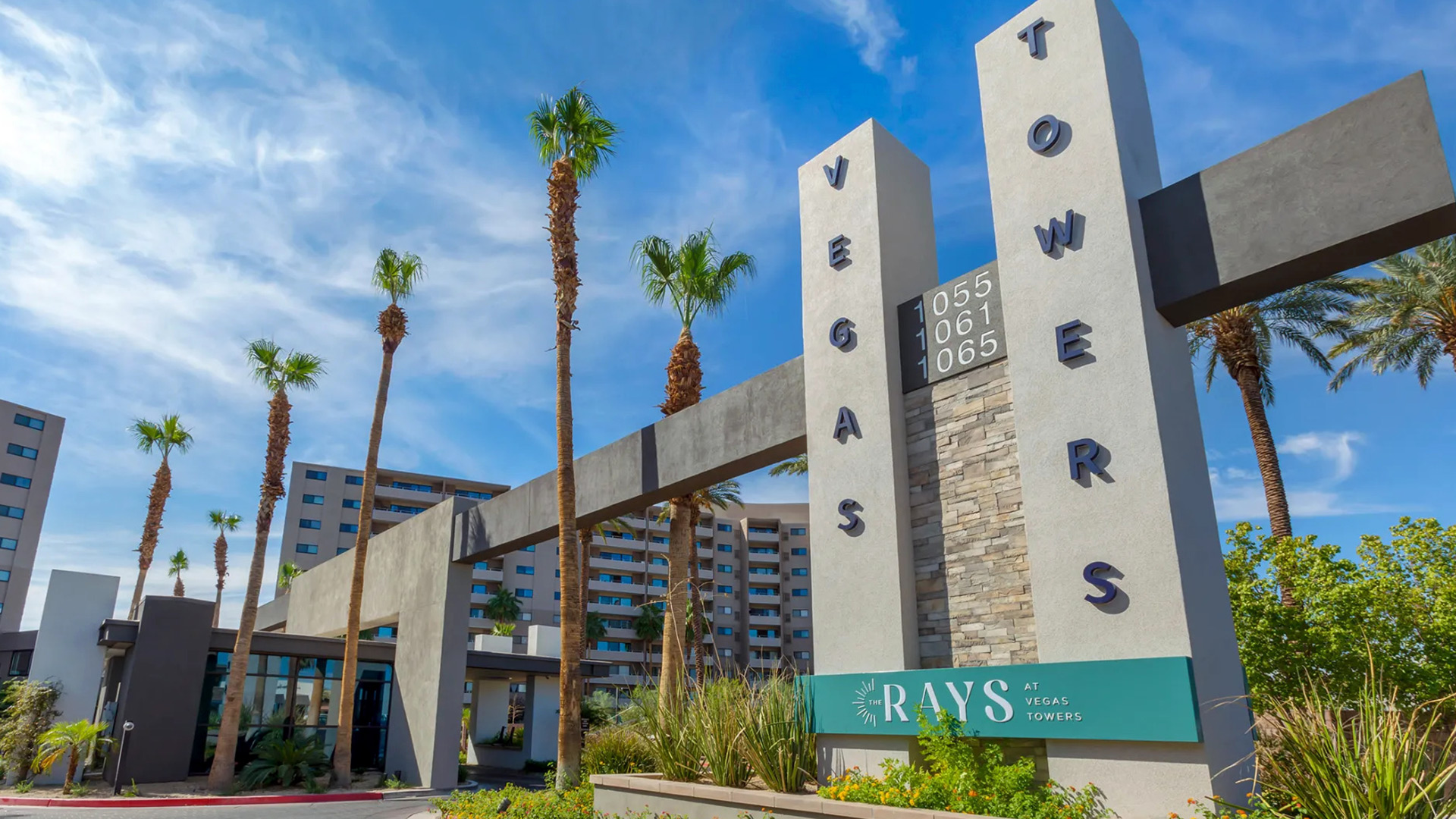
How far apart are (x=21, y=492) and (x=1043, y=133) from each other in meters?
77.2

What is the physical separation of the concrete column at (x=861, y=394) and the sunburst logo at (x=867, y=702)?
0.23 m

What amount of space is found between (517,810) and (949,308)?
29.2ft

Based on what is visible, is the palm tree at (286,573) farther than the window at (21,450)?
Yes

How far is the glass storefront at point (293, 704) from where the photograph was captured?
77.8 ft

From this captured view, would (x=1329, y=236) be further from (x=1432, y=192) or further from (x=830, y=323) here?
(x=830, y=323)

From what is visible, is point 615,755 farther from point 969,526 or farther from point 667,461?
point 969,526

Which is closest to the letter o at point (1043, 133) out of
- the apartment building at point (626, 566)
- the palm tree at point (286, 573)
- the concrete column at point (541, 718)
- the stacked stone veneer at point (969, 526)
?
the stacked stone veneer at point (969, 526)

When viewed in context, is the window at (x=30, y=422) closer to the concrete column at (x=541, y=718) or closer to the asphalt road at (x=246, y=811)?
the concrete column at (x=541, y=718)

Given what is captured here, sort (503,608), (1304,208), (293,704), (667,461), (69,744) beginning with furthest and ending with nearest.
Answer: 1. (503,608)
2. (293,704)
3. (69,744)
4. (667,461)
5. (1304,208)

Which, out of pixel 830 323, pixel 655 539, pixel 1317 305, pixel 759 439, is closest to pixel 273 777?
pixel 759 439

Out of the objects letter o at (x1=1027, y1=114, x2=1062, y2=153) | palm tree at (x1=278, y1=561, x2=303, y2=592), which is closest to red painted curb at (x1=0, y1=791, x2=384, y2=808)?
letter o at (x1=1027, y1=114, x2=1062, y2=153)

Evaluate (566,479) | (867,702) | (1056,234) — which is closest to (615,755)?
(566,479)

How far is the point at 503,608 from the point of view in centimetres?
6962

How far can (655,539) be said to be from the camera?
87250 mm
